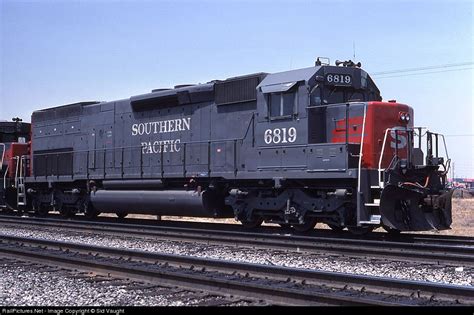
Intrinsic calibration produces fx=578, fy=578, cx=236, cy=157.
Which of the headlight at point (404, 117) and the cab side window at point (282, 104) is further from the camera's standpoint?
the cab side window at point (282, 104)

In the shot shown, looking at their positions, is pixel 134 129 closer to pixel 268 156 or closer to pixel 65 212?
pixel 65 212

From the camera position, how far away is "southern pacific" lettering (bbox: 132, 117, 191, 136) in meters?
15.0

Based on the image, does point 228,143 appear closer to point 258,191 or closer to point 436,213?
point 258,191

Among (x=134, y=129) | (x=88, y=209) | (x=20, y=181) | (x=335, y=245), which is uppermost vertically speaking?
(x=134, y=129)

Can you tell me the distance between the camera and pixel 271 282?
657 cm

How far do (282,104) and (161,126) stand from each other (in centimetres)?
450

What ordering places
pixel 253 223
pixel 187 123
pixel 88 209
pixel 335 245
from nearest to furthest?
pixel 335 245, pixel 253 223, pixel 187 123, pixel 88 209

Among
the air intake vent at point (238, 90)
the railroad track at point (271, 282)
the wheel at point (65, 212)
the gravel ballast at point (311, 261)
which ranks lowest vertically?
the gravel ballast at point (311, 261)

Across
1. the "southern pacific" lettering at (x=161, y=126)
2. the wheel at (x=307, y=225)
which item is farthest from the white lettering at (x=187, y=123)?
the wheel at (x=307, y=225)

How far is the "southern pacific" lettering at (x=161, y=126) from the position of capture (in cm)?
1498

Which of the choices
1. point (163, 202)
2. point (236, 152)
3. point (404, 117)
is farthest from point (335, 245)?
point (163, 202)

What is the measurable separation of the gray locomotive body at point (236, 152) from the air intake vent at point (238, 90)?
0.02 meters

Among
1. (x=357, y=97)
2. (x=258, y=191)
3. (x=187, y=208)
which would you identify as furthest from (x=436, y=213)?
(x=187, y=208)

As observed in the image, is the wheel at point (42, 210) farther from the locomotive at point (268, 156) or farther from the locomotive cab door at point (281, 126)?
the locomotive cab door at point (281, 126)
